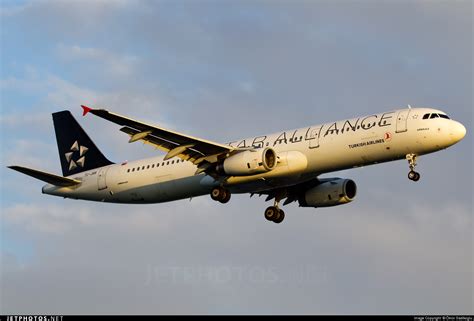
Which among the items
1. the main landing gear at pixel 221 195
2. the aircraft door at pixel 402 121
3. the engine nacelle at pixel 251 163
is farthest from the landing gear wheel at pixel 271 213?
the aircraft door at pixel 402 121

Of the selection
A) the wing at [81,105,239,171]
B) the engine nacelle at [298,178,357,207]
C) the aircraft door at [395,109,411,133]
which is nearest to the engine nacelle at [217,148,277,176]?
the wing at [81,105,239,171]

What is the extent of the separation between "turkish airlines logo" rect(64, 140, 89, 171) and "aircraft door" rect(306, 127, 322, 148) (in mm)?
17000

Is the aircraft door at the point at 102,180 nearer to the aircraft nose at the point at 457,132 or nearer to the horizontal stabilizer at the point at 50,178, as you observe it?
the horizontal stabilizer at the point at 50,178

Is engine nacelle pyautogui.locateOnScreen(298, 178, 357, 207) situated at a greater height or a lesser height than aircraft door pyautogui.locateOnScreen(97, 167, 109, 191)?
lesser

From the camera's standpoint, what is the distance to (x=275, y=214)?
191 ft

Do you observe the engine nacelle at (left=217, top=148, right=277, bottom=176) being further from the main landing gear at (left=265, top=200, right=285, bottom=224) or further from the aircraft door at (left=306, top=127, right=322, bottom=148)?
the main landing gear at (left=265, top=200, right=285, bottom=224)

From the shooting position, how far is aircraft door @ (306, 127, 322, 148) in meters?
51.1

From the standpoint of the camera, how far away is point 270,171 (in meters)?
51.5

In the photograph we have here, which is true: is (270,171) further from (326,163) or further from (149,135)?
(149,135)

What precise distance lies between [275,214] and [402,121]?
38.3 ft

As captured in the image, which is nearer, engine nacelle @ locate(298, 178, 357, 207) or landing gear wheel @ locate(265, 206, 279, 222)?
engine nacelle @ locate(298, 178, 357, 207)

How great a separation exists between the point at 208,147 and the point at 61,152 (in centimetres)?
1483

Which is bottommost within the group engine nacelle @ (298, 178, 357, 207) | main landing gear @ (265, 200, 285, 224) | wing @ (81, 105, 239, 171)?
main landing gear @ (265, 200, 285, 224)

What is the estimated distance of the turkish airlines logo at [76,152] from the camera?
62250 mm
